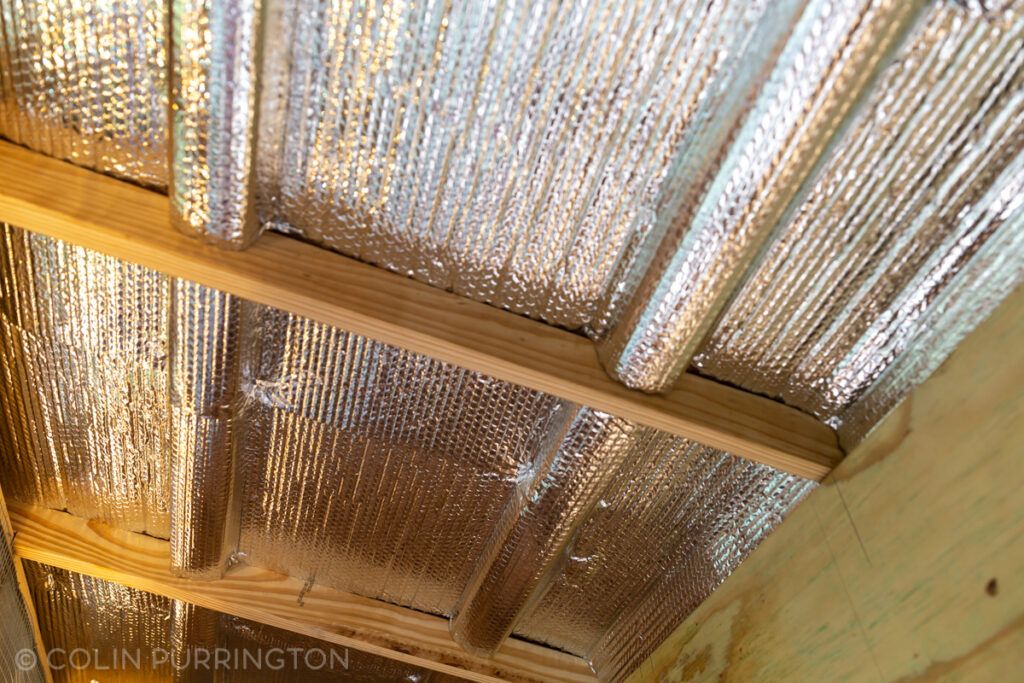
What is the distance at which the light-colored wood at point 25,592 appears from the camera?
6.27ft

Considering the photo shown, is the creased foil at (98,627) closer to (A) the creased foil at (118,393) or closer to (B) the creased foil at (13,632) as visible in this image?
(B) the creased foil at (13,632)

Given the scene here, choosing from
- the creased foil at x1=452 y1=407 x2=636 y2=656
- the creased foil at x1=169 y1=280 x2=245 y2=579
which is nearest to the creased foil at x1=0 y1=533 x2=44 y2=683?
the creased foil at x1=169 y1=280 x2=245 y2=579

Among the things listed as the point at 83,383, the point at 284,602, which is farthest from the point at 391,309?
the point at 284,602

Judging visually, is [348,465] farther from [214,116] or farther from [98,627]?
[98,627]

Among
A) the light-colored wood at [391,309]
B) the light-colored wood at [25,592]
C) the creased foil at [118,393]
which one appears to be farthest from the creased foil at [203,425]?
the light-colored wood at [25,592]

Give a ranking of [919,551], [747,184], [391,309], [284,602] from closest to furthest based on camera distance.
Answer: [747,184]
[919,551]
[391,309]
[284,602]

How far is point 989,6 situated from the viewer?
843 millimetres

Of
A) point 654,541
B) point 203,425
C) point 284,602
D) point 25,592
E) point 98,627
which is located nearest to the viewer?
point 203,425

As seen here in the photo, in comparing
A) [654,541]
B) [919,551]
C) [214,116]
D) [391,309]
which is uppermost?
[214,116]

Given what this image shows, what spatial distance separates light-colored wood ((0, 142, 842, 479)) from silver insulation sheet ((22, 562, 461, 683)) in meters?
1.53

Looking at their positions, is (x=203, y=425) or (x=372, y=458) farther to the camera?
(x=372, y=458)

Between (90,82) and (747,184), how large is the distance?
950mm

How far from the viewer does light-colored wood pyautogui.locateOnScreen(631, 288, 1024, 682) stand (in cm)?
92

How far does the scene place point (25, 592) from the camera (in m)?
2.21
